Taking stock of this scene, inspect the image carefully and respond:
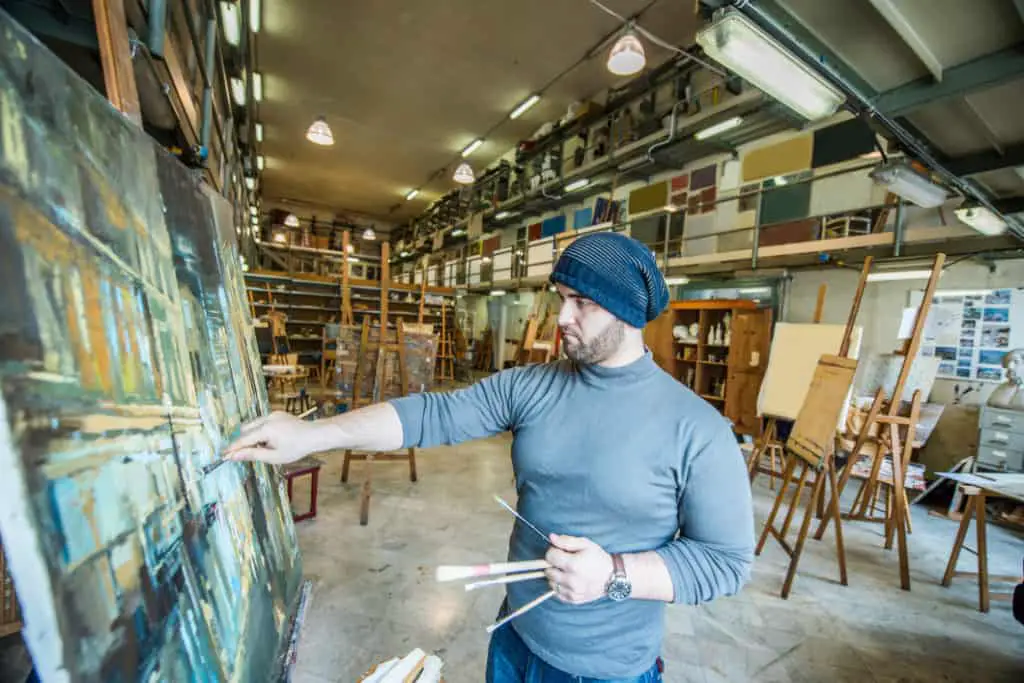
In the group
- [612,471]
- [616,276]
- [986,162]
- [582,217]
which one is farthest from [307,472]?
[582,217]

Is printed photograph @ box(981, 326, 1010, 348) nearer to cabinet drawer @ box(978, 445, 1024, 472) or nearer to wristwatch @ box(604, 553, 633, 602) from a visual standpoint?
cabinet drawer @ box(978, 445, 1024, 472)

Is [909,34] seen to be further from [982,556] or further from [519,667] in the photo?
[982,556]

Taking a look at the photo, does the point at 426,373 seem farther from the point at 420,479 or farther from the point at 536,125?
the point at 536,125

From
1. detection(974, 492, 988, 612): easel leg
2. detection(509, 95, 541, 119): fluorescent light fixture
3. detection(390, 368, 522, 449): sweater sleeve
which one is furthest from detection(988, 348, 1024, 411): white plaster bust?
detection(509, 95, 541, 119): fluorescent light fixture

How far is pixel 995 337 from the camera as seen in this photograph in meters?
4.64

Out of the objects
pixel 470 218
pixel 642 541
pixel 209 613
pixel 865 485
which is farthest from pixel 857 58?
pixel 470 218

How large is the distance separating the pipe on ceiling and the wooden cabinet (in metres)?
3.03

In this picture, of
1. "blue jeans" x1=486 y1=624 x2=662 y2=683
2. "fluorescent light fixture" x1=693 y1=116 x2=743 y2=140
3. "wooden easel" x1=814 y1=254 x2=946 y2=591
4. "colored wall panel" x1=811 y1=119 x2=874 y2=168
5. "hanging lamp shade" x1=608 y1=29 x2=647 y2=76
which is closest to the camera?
"blue jeans" x1=486 y1=624 x2=662 y2=683

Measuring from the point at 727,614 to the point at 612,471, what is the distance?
85.9 inches

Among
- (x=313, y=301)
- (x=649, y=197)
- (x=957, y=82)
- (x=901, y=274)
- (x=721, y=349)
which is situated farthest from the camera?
(x=313, y=301)

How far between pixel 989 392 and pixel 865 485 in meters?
2.36

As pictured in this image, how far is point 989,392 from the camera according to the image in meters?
4.70

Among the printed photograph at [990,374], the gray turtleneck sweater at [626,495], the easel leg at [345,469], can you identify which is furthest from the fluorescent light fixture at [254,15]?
the printed photograph at [990,374]

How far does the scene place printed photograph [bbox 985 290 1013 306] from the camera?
4.55m
